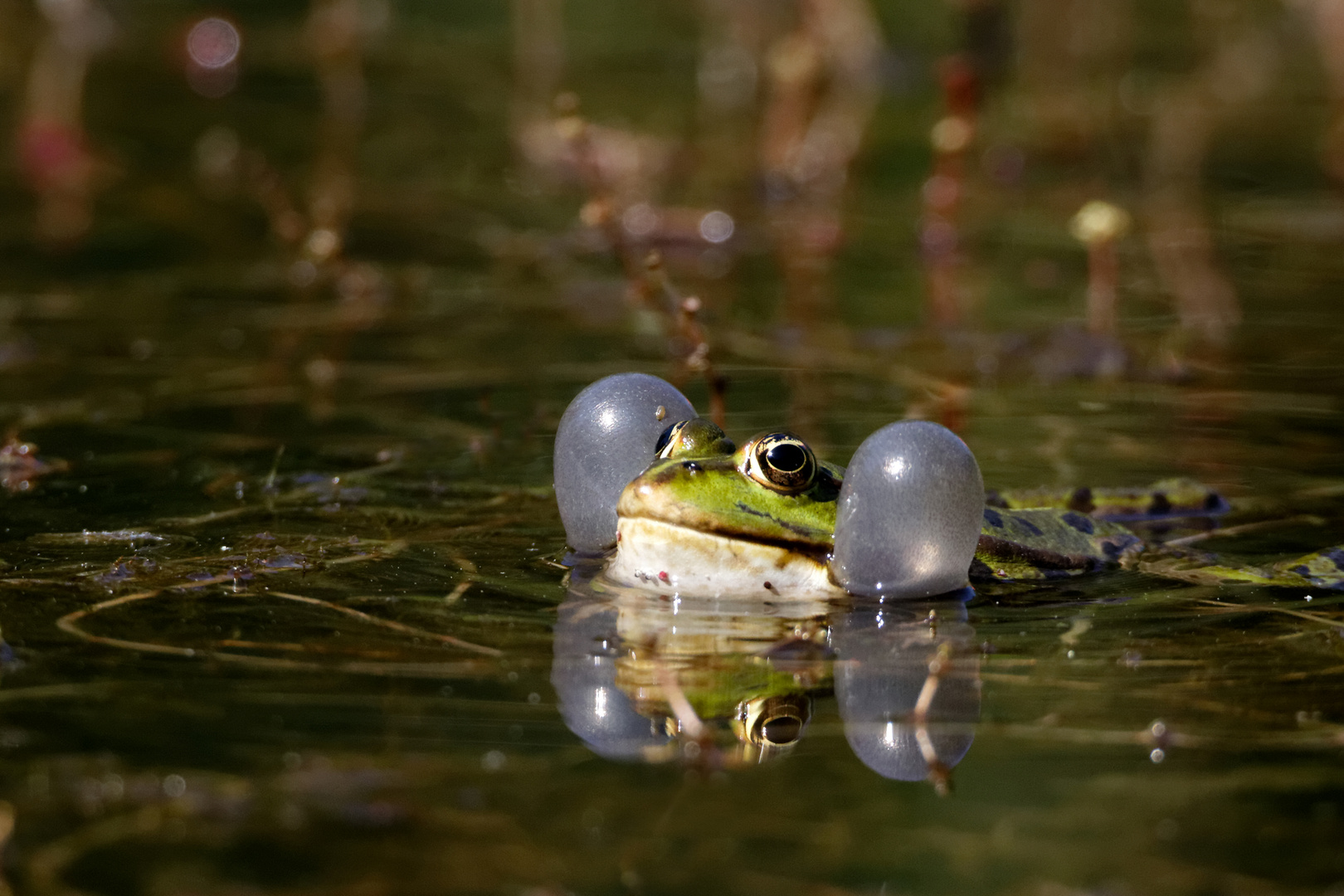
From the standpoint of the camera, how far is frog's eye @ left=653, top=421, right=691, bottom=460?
4.16 m

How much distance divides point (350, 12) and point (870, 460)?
1157cm

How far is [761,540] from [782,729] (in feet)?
2.62

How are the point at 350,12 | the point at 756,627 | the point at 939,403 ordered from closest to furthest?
the point at 756,627
the point at 939,403
the point at 350,12

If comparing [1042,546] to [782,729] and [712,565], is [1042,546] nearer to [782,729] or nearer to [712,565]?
[712,565]

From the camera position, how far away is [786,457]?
13.0 ft

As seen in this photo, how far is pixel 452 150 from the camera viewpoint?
12859 mm

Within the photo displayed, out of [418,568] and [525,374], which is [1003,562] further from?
[525,374]

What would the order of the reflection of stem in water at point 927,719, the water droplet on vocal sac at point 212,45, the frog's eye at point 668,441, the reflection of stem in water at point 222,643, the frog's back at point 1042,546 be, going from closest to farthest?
the reflection of stem in water at point 927,719
the reflection of stem in water at point 222,643
the frog's eye at point 668,441
the frog's back at point 1042,546
the water droplet on vocal sac at point 212,45

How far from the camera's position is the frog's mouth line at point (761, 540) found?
156 inches

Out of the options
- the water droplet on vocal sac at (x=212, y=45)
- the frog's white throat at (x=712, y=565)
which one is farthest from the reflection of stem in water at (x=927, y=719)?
the water droplet on vocal sac at (x=212, y=45)

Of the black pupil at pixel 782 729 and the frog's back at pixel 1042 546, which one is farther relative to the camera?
the frog's back at pixel 1042 546

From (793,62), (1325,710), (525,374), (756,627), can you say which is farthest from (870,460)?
(793,62)

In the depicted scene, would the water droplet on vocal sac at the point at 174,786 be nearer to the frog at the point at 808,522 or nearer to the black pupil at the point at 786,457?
the frog at the point at 808,522

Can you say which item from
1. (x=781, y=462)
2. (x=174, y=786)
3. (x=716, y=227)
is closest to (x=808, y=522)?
(x=781, y=462)
